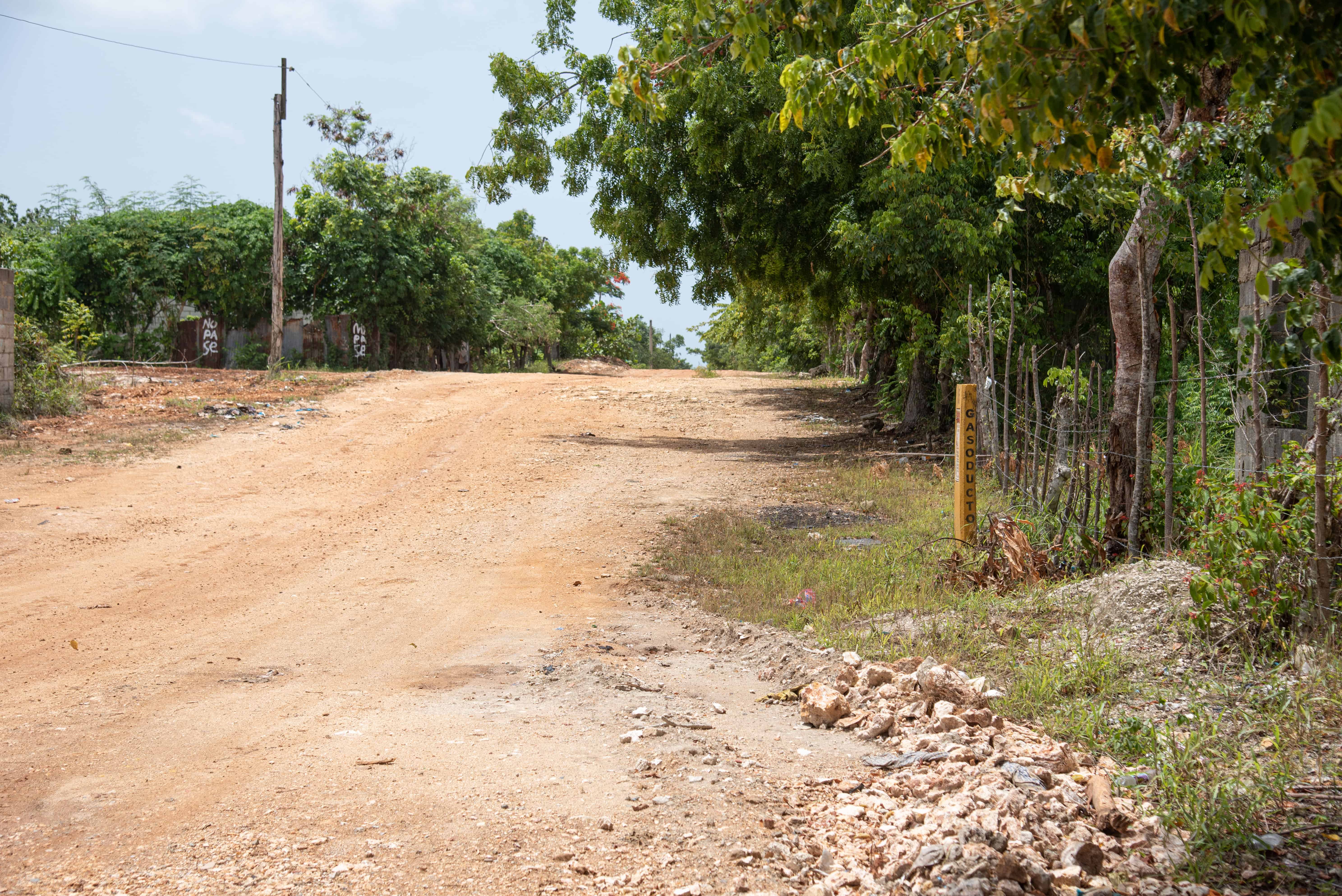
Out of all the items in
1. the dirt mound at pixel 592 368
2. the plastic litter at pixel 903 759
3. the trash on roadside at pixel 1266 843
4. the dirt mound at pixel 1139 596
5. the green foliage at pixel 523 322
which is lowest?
the plastic litter at pixel 903 759

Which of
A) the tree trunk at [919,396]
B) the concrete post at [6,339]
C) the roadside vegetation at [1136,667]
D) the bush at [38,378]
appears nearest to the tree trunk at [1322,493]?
the roadside vegetation at [1136,667]

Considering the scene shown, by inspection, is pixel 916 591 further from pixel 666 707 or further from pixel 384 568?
pixel 384 568

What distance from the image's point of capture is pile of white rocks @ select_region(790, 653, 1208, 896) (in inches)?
120

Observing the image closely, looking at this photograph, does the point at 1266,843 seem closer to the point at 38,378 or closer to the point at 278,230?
the point at 38,378

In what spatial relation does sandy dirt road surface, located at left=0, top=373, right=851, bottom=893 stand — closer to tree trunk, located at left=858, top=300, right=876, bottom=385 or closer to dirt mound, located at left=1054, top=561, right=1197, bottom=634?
dirt mound, located at left=1054, top=561, right=1197, bottom=634

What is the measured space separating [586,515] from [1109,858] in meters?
7.33

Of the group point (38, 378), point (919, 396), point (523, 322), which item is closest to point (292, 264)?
point (523, 322)

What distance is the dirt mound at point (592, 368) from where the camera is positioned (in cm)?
3206

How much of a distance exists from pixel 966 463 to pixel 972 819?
4087 millimetres

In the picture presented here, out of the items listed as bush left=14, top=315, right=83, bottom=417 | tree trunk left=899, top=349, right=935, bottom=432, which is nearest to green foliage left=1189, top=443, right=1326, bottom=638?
tree trunk left=899, top=349, right=935, bottom=432

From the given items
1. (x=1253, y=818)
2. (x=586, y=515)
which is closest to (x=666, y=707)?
(x=1253, y=818)

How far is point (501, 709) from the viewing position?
15.9 ft

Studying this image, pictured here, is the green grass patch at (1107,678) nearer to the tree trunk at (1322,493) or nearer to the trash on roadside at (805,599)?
the trash on roadside at (805,599)

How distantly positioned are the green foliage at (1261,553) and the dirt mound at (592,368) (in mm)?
24534
